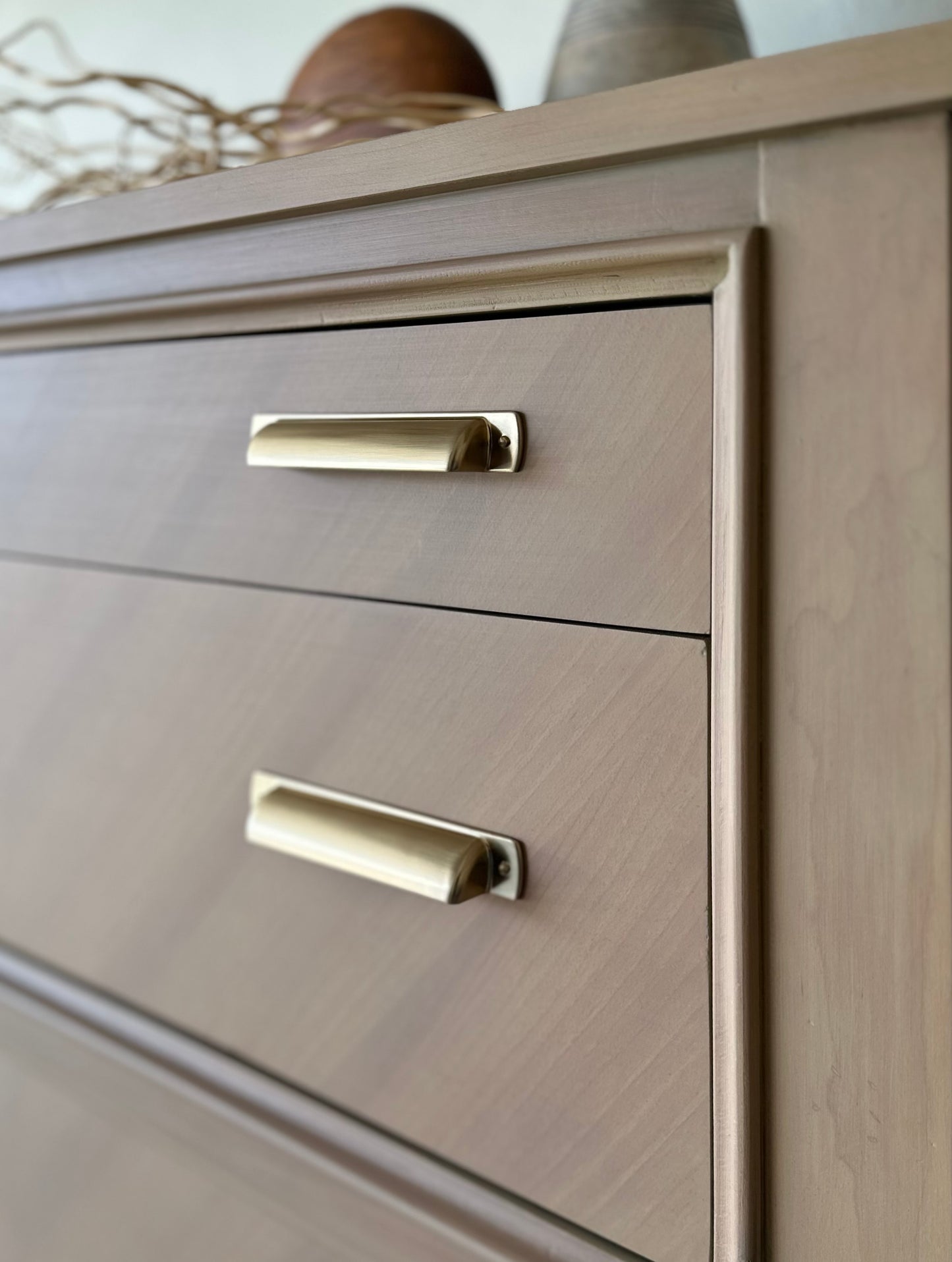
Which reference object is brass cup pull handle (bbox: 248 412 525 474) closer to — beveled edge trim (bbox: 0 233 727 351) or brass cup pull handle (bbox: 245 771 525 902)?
beveled edge trim (bbox: 0 233 727 351)

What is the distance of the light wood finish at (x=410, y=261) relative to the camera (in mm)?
346

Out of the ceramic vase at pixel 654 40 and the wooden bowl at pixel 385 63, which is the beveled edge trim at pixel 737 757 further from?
the wooden bowl at pixel 385 63

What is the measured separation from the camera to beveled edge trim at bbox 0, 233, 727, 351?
1.15ft

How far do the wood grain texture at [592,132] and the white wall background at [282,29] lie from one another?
16.5 inches

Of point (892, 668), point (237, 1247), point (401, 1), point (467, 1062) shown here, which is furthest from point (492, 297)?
point (401, 1)

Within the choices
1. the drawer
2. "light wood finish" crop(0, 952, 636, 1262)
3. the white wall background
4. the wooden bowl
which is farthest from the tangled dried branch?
"light wood finish" crop(0, 952, 636, 1262)

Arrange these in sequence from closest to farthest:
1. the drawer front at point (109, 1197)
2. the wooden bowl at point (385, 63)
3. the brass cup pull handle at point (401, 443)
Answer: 1. the brass cup pull handle at point (401, 443)
2. the drawer front at point (109, 1197)
3. the wooden bowl at point (385, 63)

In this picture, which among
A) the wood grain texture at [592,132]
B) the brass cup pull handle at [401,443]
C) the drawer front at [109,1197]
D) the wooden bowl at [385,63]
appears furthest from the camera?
the wooden bowl at [385,63]

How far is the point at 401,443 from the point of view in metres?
0.40

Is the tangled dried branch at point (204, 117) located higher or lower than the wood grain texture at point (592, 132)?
higher

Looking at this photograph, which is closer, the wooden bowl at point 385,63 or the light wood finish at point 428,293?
the light wood finish at point 428,293

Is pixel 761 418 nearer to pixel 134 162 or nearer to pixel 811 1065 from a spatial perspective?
pixel 811 1065

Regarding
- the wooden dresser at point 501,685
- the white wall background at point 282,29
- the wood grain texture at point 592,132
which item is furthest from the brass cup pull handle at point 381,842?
the white wall background at point 282,29

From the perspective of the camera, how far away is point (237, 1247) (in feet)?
1.73
